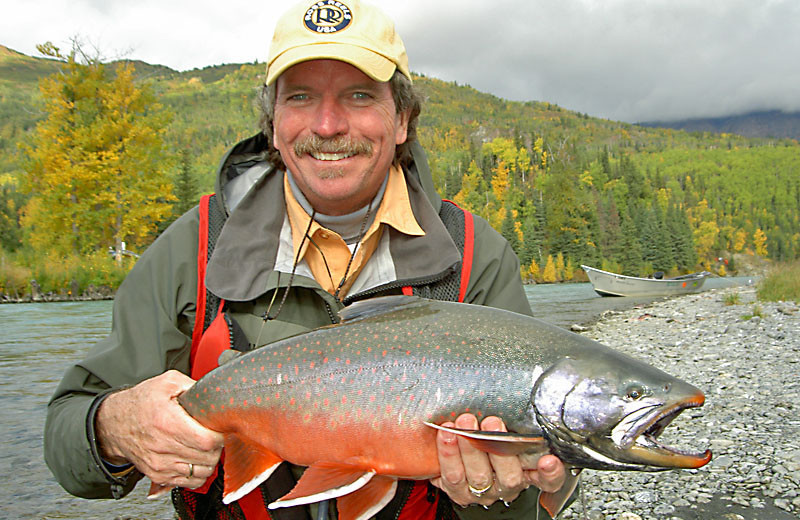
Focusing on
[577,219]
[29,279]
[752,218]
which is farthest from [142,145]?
[752,218]

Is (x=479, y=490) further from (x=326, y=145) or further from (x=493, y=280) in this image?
(x=326, y=145)

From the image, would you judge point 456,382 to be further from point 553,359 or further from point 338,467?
point 338,467

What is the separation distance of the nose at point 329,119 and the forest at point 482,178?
68cm

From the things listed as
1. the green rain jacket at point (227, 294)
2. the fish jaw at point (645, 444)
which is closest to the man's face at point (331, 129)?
the green rain jacket at point (227, 294)

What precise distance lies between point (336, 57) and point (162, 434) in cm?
162

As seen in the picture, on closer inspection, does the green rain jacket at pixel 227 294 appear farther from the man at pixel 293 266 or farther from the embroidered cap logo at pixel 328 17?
the embroidered cap logo at pixel 328 17

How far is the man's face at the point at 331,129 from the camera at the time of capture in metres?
2.42

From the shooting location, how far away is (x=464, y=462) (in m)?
1.83

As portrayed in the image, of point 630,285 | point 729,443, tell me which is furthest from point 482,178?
point 729,443

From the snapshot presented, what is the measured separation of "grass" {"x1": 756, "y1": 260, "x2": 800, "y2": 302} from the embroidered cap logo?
64.3 feet

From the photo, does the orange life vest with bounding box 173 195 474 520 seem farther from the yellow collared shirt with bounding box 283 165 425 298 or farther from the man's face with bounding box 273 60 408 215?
the man's face with bounding box 273 60 408 215

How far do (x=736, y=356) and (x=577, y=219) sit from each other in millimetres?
76835

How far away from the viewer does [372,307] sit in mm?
2076

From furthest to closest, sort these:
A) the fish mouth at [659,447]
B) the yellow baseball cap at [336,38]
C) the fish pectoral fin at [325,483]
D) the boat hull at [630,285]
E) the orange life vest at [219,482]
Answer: the boat hull at [630,285]
the yellow baseball cap at [336,38]
the orange life vest at [219,482]
the fish pectoral fin at [325,483]
the fish mouth at [659,447]
